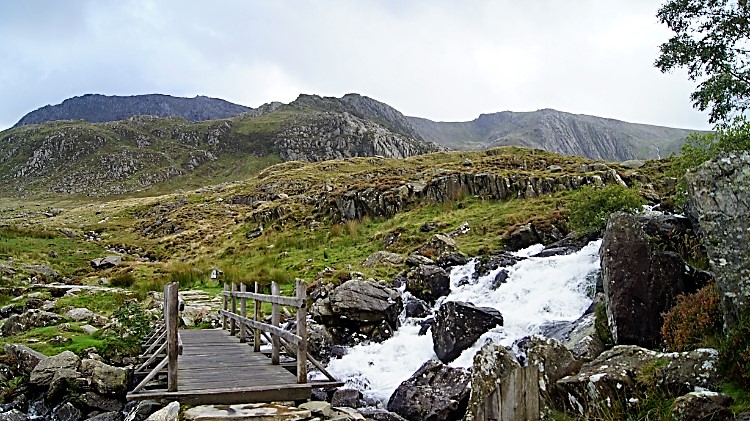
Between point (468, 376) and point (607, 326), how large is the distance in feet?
11.3

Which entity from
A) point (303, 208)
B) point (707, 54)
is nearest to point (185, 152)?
point (303, 208)

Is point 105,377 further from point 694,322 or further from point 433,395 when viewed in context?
point 694,322

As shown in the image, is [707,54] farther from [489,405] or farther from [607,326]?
[489,405]

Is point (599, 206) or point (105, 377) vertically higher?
point (599, 206)

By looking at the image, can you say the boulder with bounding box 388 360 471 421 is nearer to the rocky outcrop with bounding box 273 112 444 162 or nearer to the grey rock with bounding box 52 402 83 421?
the grey rock with bounding box 52 402 83 421

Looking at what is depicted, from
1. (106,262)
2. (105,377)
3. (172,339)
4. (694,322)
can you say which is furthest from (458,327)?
(106,262)

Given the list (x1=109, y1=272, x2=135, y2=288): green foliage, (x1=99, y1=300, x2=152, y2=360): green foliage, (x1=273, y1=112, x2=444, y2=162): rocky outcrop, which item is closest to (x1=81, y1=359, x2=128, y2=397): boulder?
(x1=99, y1=300, x2=152, y2=360): green foliage

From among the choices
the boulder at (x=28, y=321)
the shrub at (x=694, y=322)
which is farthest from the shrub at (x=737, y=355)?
Result: the boulder at (x=28, y=321)

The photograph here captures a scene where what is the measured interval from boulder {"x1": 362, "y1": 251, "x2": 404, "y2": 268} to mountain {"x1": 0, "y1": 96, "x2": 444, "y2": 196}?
124 meters

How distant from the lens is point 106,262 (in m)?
38.5

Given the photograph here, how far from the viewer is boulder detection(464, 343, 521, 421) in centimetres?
536

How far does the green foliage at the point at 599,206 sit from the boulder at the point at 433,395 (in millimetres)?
13835

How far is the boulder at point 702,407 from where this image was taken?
212 inches

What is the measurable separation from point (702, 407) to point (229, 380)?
8164 mm
